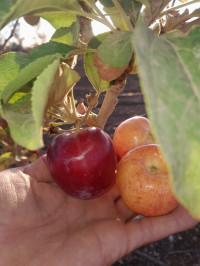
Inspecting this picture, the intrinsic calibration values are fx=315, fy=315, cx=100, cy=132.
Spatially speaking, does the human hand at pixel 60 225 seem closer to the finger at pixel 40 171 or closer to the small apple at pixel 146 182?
the finger at pixel 40 171

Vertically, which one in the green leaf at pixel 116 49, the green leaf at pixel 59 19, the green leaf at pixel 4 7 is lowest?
the green leaf at pixel 116 49

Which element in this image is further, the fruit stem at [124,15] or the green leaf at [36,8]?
the fruit stem at [124,15]

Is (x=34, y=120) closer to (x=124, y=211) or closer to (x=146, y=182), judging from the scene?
(x=146, y=182)

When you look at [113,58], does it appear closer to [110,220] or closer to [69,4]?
[69,4]

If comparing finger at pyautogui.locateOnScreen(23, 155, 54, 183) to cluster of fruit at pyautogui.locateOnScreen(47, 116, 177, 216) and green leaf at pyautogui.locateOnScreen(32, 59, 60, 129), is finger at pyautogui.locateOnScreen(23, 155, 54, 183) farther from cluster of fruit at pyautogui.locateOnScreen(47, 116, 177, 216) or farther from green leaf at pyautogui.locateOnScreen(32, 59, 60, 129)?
green leaf at pyautogui.locateOnScreen(32, 59, 60, 129)

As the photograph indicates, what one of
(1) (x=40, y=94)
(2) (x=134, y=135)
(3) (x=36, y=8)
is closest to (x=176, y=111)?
(1) (x=40, y=94)

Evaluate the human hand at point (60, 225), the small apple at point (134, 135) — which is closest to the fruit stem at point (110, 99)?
the small apple at point (134, 135)
